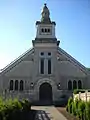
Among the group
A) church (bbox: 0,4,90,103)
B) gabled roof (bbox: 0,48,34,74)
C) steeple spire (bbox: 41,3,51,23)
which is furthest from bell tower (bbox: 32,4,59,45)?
gabled roof (bbox: 0,48,34,74)

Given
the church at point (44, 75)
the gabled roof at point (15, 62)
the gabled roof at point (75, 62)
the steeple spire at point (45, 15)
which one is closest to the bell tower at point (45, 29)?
→ the steeple spire at point (45, 15)

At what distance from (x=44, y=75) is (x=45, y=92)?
320 cm

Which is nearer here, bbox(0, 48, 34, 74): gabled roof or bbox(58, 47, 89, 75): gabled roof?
bbox(0, 48, 34, 74): gabled roof

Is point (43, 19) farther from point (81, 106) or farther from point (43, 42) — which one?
point (81, 106)

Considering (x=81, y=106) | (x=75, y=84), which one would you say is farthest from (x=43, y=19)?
(x=81, y=106)

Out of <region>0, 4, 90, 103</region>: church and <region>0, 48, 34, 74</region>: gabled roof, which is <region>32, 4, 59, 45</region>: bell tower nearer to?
<region>0, 4, 90, 103</region>: church

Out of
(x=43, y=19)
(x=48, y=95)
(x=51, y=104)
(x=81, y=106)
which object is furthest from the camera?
(x=43, y=19)

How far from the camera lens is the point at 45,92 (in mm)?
45406

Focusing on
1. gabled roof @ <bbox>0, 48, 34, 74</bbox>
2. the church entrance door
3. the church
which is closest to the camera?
the church

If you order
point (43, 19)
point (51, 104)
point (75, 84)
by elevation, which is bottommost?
point (51, 104)

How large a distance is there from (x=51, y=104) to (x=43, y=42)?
39.3 ft

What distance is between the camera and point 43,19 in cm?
5047

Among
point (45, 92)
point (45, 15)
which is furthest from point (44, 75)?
point (45, 15)

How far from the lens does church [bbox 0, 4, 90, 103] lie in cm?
4425
